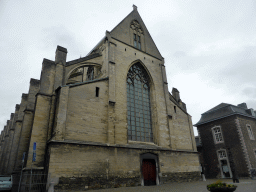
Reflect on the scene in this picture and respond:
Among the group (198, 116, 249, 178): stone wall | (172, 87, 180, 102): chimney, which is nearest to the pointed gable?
(172, 87, 180, 102): chimney

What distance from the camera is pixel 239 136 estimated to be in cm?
1970

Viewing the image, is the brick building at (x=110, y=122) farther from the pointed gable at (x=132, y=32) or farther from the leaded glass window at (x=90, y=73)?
the pointed gable at (x=132, y=32)

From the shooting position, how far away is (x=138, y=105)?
628 inches

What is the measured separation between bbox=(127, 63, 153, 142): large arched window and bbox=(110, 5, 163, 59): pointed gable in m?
2.54

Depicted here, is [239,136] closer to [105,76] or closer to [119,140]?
[119,140]

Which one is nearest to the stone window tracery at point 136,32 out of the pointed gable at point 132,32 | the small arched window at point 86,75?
the pointed gable at point 132,32

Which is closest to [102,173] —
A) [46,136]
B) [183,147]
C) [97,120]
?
[97,120]

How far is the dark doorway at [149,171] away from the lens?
13.4 m

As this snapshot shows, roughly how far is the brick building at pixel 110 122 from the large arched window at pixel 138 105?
0.03 metres

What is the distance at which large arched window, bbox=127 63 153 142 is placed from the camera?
1477 cm

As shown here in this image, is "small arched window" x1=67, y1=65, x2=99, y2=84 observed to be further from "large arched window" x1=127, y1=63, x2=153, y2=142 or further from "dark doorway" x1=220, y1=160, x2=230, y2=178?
"dark doorway" x1=220, y1=160, x2=230, y2=178

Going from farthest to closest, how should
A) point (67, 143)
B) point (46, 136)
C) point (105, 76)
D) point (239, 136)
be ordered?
point (239, 136)
point (105, 76)
point (46, 136)
point (67, 143)

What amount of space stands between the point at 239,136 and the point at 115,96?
1434cm

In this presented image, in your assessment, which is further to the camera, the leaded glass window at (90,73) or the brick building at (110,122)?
the leaded glass window at (90,73)
